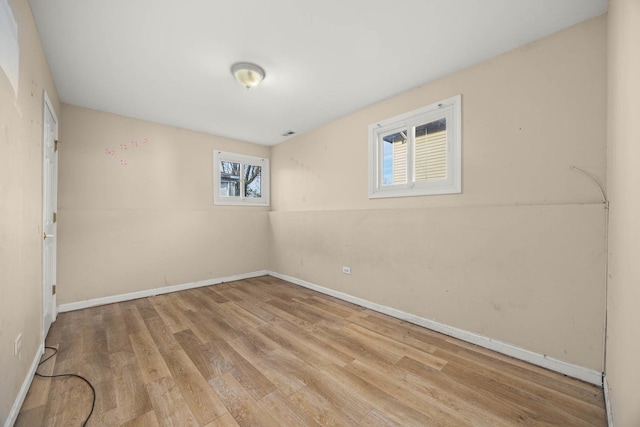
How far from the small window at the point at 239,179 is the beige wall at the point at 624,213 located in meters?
4.65

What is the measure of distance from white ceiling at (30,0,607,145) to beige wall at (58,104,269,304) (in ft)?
2.03

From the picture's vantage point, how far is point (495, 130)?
2291mm

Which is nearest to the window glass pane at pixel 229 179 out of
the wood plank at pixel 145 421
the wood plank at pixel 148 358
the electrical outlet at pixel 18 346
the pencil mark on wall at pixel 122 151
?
the pencil mark on wall at pixel 122 151

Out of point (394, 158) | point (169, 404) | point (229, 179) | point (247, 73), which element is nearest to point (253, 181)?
point (229, 179)

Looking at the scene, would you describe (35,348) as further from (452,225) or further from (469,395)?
(452,225)

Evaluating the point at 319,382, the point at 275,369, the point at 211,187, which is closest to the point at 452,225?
the point at 319,382

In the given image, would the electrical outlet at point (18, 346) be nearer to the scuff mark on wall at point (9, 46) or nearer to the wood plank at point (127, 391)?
the wood plank at point (127, 391)

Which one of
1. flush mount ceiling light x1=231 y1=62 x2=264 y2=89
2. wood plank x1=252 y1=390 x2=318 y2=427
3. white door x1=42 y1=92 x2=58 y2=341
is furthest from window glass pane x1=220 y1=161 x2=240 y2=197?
wood plank x1=252 y1=390 x2=318 y2=427

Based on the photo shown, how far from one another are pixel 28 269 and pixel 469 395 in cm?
314

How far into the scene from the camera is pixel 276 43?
215 cm

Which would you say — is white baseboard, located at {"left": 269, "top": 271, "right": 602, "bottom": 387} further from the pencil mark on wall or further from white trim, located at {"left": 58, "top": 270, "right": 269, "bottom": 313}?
the pencil mark on wall

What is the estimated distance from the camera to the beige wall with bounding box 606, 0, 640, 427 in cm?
107

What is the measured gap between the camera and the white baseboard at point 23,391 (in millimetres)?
1411

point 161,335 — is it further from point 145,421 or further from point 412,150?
point 412,150
